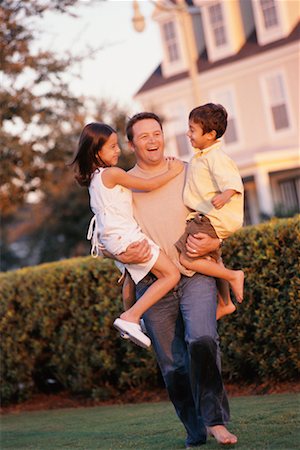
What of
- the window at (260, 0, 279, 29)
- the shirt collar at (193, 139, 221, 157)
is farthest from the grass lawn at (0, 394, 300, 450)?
the window at (260, 0, 279, 29)

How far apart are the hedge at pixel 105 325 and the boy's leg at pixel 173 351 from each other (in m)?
3.11

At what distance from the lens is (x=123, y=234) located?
6.96m

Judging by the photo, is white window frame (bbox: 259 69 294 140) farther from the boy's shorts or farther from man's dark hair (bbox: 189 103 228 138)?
the boy's shorts

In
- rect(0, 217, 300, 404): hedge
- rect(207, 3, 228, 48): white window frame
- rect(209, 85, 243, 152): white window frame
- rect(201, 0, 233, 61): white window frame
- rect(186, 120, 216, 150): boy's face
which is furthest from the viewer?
rect(207, 3, 228, 48): white window frame

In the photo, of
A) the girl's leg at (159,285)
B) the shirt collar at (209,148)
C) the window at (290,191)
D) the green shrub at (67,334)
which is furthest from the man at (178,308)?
the window at (290,191)

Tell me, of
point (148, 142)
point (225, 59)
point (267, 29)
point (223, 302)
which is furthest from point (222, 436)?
point (225, 59)

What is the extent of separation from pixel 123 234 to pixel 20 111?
11.2 m

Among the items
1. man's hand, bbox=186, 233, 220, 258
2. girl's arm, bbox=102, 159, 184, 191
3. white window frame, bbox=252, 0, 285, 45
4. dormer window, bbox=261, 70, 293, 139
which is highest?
white window frame, bbox=252, 0, 285, 45

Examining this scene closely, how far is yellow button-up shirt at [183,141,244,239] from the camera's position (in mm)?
6855

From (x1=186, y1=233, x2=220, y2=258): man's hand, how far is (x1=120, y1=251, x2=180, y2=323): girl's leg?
0.54 ft

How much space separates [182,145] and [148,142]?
30821 mm

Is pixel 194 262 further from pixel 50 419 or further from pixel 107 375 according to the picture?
pixel 107 375

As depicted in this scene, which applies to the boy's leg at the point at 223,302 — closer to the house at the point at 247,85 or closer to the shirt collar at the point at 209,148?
the shirt collar at the point at 209,148

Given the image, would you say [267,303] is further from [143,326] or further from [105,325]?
[143,326]
